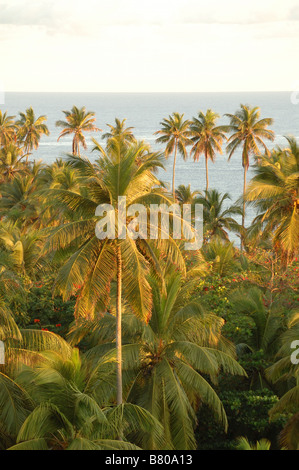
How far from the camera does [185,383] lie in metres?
19.5

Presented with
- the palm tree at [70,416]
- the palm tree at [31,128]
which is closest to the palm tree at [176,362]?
the palm tree at [70,416]

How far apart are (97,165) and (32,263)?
501 inches

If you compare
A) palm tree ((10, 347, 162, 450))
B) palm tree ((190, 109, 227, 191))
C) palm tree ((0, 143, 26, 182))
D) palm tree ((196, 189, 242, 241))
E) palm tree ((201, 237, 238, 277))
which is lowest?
palm tree ((10, 347, 162, 450))

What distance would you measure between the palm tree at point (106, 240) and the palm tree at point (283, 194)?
11.5m

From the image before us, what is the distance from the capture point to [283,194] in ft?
93.4

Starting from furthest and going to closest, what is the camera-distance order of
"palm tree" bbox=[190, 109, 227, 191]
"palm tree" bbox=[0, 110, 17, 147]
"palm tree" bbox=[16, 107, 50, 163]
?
1. "palm tree" bbox=[16, 107, 50, 163]
2. "palm tree" bbox=[0, 110, 17, 147]
3. "palm tree" bbox=[190, 109, 227, 191]

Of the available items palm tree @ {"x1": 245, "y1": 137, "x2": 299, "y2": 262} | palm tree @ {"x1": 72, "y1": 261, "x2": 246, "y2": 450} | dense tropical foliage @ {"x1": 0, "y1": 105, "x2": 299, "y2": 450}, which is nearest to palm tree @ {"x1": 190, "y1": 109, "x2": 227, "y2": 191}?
palm tree @ {"x1": 245, "y1": 137, "x2": 299, "y2": 262}

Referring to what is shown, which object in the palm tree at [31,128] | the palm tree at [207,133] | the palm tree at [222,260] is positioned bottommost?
the palm tree at [222,260]

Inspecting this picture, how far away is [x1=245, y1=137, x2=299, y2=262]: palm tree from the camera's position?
2789 centimetres

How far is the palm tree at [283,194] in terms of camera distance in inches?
1098

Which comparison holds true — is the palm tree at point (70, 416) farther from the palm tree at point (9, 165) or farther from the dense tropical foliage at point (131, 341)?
the palm tree at point (9, 165)

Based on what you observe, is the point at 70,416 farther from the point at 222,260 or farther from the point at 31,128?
the point at 31,128

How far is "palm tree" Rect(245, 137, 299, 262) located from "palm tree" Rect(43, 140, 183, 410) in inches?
454

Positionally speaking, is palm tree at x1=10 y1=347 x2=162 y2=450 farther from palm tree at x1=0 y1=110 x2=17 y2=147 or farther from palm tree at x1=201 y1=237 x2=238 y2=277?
palm tree at x1=0 y1=110 x2=17 y2=147
